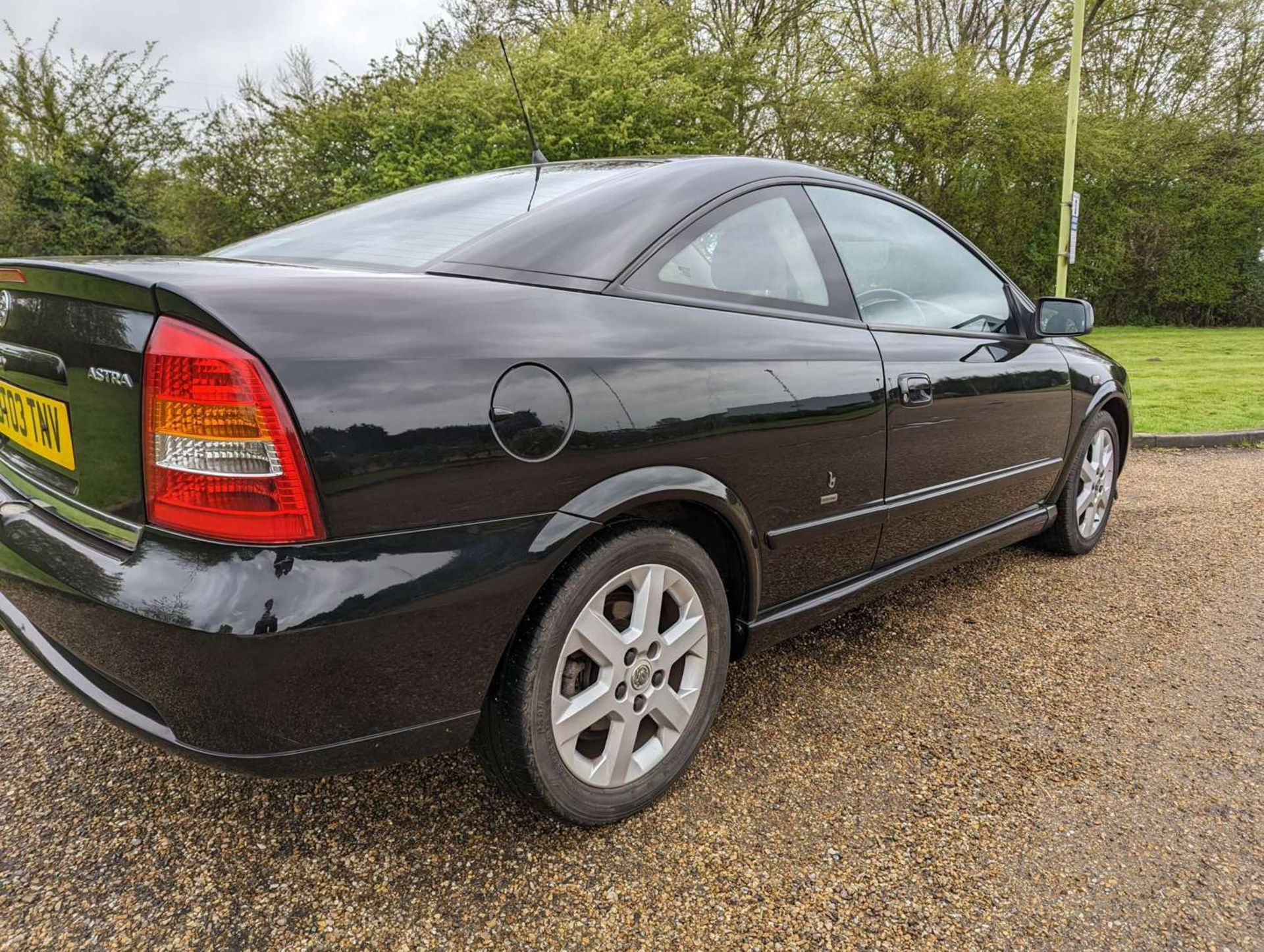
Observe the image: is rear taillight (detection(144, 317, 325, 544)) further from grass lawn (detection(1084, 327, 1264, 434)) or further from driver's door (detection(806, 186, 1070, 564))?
grass lawn (detection(1084, 327, 1264, 434))

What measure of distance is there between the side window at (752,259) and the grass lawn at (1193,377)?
565cm

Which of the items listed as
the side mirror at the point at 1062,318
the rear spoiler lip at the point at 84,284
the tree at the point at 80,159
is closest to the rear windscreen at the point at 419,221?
the rear spoiler lip at the point at 84,284

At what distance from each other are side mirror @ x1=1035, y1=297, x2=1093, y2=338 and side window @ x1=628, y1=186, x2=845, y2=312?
132cm

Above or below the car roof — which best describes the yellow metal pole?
above

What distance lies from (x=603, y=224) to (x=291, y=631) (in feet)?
3.70

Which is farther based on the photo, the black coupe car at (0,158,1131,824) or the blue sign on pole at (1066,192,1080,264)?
the blue sign on pole at (1066,192,1080,264)

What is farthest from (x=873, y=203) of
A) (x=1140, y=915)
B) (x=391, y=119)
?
(x=391, y=119)

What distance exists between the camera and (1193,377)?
1017 cm

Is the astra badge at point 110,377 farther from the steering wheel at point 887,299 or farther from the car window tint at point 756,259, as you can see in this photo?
the steering wheel at point 887,299

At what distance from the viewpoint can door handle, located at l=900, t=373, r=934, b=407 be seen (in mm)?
2436

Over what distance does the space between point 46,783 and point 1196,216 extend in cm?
2266

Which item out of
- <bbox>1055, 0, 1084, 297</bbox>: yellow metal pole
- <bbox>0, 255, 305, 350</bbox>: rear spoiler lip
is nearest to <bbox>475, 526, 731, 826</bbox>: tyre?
<bbox>0, 255, 305, 350</bbox>: rear spoiler lip

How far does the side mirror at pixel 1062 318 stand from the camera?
128 inches

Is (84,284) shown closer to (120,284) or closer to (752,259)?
(120,284)
